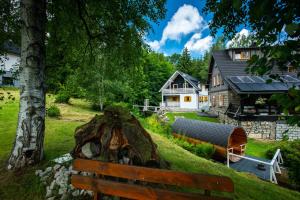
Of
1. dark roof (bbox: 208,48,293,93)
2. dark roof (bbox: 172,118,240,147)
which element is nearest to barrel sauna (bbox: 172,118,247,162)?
dark roof (bbox: 172,118,240,147)

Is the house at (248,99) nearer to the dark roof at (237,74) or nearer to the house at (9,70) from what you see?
the dark roof at (237,74)

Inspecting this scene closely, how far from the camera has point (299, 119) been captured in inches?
83.1

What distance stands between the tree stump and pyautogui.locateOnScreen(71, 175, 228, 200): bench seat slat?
2.61 feet

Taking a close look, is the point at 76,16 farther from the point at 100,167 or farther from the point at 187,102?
the point at 187,102

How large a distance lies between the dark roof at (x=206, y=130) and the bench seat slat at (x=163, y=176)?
10.3 m

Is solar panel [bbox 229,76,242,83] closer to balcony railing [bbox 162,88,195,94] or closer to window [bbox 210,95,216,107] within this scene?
window [bbox 210,95,216,107]

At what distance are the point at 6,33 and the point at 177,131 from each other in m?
12.3

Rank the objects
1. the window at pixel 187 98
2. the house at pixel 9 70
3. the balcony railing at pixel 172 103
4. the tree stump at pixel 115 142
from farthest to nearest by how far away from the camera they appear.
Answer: the balcony railing at pixel 172 103
the window at pixel 187 98
the house at pixel 9 70
the tree stump at pixel 115 142

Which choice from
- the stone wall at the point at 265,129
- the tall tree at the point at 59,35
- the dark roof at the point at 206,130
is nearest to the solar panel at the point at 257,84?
the stone wall at the point at 265,129

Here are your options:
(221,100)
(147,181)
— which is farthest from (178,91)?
(147,181)

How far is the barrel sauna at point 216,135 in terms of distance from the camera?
12.5 meters

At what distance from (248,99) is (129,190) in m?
23.3

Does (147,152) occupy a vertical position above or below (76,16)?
below

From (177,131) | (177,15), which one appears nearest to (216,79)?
(177,131)
